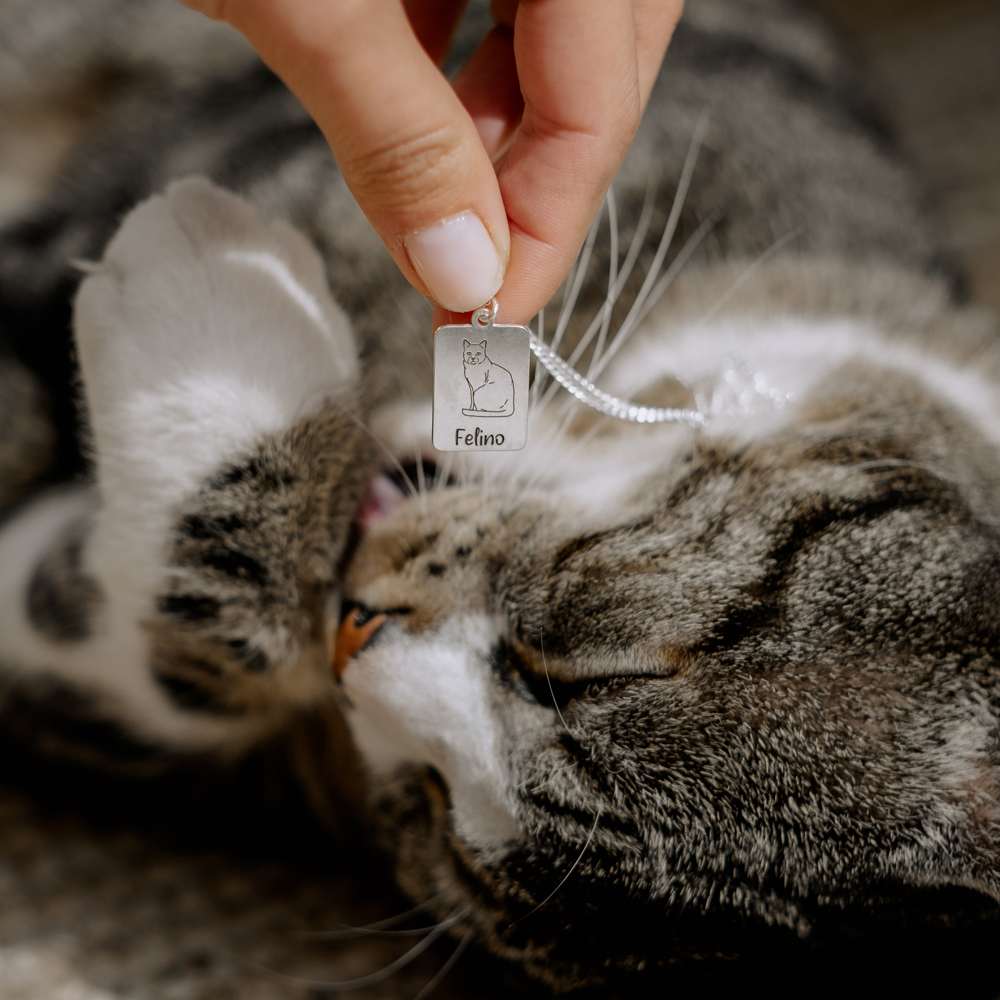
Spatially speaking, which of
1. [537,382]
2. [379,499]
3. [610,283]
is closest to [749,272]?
[610,283]

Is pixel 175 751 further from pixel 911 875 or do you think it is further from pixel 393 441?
pixel 911 875

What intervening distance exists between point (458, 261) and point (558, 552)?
25cm

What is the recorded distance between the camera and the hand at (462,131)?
0.53m

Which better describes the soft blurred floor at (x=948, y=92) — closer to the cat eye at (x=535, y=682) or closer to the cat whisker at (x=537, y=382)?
the cat whisker at (x=537, y=382)

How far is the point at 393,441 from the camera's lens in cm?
87

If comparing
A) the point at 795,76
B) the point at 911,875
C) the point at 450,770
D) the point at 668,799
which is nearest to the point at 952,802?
the point at 911,875

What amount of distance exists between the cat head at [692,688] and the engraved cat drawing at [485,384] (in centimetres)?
15

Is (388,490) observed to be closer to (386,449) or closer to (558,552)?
(386,449)

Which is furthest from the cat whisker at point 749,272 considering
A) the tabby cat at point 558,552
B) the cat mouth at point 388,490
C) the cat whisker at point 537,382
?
the cat mouth at point 388,490

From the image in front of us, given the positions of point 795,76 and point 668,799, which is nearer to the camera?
point 668,799

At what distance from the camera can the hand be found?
21.0 inches

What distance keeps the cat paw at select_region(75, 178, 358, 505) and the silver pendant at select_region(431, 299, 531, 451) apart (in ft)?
0.70

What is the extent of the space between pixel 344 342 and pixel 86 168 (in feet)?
1.90

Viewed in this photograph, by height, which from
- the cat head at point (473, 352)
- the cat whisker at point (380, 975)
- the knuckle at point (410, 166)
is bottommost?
the cat whisker at point (380, 975)
